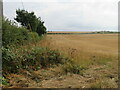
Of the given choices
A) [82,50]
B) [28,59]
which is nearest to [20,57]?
[28,59]

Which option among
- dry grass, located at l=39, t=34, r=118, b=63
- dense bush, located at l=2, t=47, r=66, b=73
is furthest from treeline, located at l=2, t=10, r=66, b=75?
dry grass, located at l=39, t=34, r=118, b=63

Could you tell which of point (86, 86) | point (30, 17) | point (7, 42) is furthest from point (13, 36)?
point (30, 17)

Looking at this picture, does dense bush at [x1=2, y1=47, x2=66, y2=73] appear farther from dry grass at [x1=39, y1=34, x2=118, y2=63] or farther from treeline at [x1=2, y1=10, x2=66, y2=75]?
dry grass at [x1=39, y1=34, x2=118, y2=63]

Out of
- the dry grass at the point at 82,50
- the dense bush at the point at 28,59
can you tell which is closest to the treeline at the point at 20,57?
the dense bush at the point at 28,59

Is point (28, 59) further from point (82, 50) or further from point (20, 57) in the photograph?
point (82, 50)

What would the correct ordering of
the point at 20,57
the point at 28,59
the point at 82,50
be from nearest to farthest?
the point at 20,57 → the point at 28,59 → the point at 82,50

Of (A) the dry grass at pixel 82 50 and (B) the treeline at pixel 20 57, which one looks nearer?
(B) the treeline at pixel 20 57

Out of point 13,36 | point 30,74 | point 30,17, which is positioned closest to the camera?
point 30,74

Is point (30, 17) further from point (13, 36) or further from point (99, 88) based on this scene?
point (99, 88)

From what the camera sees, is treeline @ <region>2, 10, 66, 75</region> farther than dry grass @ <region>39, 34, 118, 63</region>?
No

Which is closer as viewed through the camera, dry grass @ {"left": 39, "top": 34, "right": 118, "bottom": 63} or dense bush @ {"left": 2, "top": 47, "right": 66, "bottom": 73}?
dense bush @ {"left": 2, "top": 47, "right": 66, "bottom": 73}

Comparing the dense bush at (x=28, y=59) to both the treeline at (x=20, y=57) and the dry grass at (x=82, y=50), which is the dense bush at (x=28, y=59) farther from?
the dry grass at (x=82, y=50)

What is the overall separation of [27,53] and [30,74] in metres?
0.96

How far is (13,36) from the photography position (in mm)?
5078
